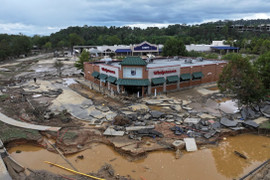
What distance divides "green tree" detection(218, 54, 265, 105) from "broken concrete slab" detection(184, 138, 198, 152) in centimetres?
847

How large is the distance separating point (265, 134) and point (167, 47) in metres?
48.6

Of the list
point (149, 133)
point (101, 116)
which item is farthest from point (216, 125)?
point (101, 116)

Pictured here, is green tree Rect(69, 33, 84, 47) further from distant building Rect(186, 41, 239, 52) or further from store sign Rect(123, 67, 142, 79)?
store sign Rect(123, 67, 142, 79)

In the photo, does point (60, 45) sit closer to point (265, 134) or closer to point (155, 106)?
point (155, 106)

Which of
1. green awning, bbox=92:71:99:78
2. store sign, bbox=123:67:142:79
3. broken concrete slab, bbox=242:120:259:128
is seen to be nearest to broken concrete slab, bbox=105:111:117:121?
store sign, bbox=123:67:142:79

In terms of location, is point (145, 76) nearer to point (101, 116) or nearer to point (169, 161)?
point (101, 116)

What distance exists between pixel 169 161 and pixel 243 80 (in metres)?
12.8

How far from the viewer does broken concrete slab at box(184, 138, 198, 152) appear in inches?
689

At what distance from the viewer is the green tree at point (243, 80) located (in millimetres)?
22094

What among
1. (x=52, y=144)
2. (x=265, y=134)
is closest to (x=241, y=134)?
(x=265, y=134)

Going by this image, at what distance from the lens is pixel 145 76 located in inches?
1234

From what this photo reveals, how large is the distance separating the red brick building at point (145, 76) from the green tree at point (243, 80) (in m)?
11.5

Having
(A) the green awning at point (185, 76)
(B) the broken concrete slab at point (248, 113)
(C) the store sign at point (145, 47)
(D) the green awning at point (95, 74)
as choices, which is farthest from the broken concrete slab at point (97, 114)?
(C) the store sign at point (145, 47)

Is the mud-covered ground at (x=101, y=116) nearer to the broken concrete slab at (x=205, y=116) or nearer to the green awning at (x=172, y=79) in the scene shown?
the broken concrete slab at (x=205, y=116)
